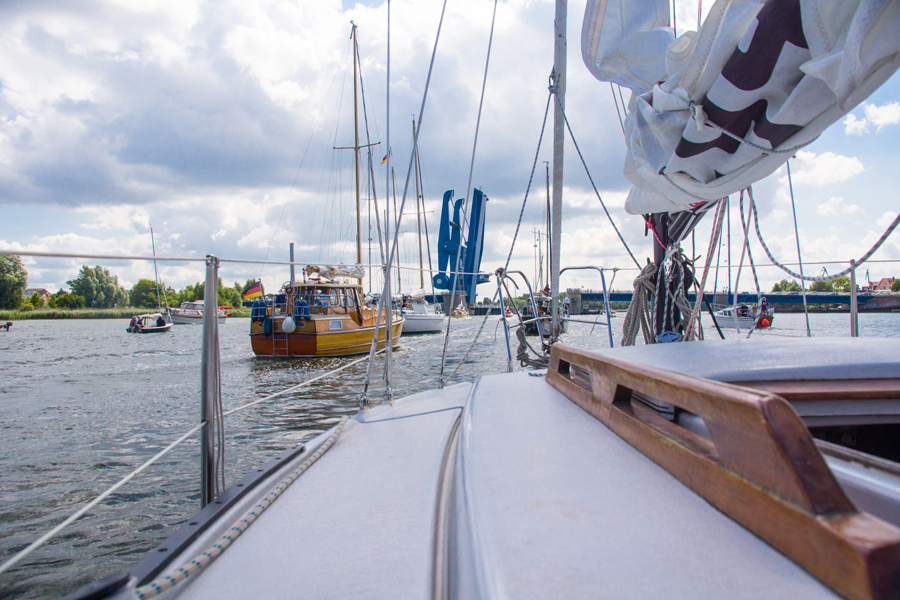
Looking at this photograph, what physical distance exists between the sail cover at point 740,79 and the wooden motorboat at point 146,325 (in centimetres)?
2381

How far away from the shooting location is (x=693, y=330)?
2785 millimetres

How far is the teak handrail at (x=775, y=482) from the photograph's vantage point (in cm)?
42

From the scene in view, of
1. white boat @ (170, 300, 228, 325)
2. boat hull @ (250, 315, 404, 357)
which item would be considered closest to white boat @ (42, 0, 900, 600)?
boat hull @ (250, 315, 404, 357)

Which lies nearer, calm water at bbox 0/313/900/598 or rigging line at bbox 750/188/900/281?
rigging line at bbox 750/188/900/281

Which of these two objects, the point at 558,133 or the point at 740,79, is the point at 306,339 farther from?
the point at 740,79

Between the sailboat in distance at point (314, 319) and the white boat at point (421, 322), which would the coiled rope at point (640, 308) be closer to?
the sailboat in distance at point (314, 319)

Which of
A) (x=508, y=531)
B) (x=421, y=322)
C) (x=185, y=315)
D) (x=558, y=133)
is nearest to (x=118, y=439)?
(x=558, y=133)

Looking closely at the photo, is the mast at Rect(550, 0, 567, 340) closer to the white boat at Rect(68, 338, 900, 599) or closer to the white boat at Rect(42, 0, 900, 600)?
the white boat at Rect(42, 0, 900, 600)

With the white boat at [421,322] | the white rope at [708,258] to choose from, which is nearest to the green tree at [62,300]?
the white rope at [708,258]

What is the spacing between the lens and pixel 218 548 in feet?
2.89

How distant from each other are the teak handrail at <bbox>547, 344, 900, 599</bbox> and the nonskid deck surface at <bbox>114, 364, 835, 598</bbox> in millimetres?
22

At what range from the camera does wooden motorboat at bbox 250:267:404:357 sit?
10219mm

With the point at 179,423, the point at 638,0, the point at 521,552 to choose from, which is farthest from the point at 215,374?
the point at 179,423

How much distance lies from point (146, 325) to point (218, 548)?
80.8 ft
